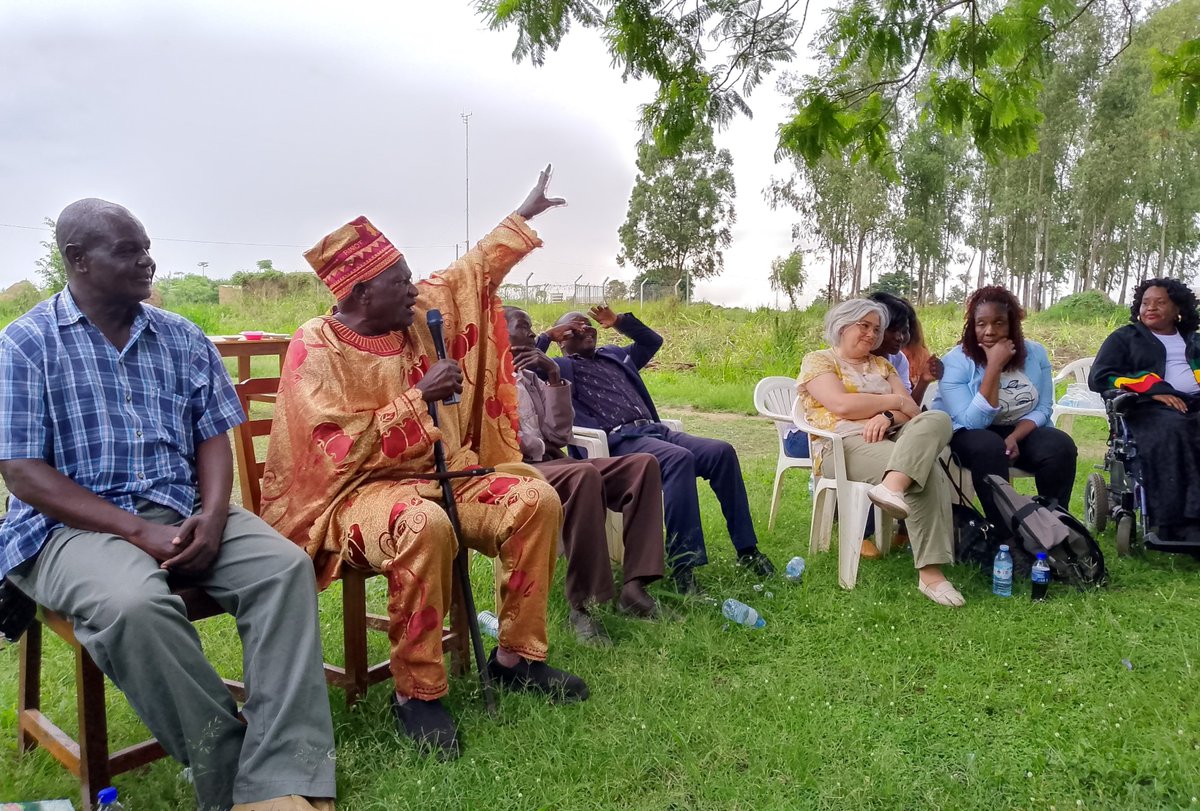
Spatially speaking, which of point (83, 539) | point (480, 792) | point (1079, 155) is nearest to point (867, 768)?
point (480, 792)

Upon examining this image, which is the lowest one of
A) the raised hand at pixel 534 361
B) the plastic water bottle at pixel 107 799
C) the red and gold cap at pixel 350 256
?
the plastic water bottle at pixel 107 799

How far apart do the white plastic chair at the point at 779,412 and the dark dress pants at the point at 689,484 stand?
61 centimetres

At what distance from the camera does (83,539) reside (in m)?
2.17

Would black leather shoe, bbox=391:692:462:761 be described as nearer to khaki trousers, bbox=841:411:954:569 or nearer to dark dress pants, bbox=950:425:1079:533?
khaki trousers, bbox=841:411:954:569

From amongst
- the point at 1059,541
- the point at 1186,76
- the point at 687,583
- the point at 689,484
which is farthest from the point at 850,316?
the point at 1186,76

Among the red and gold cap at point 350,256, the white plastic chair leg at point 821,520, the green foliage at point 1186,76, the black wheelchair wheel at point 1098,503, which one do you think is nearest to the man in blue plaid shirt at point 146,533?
the red and gold cap at point 350,256

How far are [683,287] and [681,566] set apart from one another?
1929cm

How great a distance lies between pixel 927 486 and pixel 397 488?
2330 millimetres

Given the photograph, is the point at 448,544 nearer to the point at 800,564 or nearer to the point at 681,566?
the point at 681,566

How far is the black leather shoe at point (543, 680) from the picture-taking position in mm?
2781

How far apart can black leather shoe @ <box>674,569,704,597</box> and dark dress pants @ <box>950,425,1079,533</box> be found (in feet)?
4.73

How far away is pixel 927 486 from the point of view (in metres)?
3.76

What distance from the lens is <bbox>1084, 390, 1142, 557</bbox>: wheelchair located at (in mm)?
4184

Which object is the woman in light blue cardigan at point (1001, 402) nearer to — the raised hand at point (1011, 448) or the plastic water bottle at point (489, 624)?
the raised hand at point (1011, 448)
